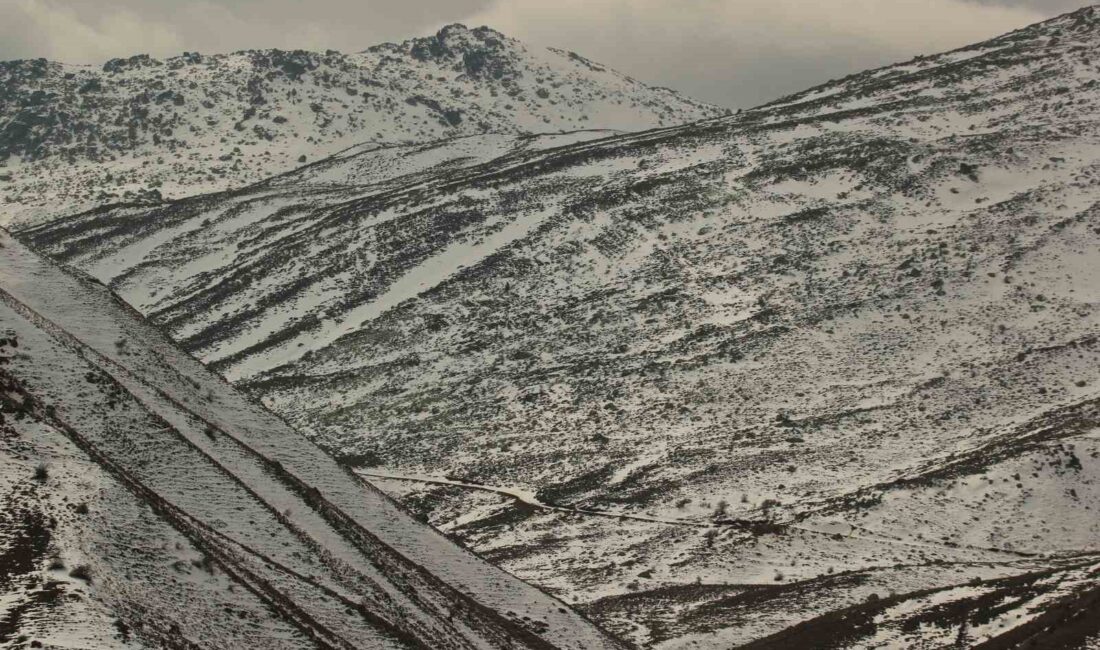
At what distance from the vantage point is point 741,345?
287 ft

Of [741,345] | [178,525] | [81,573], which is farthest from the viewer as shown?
[741,345]

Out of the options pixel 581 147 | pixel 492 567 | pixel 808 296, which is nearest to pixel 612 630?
pixel 492 567

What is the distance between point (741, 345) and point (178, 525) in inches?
2537

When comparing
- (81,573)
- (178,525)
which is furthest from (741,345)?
(81,573)

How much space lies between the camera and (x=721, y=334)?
3541 inches

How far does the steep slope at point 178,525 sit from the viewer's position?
23625mm

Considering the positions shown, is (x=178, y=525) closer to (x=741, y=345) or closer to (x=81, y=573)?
(x=81, y=573)

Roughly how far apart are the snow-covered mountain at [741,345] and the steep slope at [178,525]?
15016 mm

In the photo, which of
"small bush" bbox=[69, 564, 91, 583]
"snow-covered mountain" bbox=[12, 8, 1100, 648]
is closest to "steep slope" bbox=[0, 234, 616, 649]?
"small bush" bbox=[69, 564, 91, 583]

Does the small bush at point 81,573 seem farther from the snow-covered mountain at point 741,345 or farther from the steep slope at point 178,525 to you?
the snow-covered mountain at point 741,345

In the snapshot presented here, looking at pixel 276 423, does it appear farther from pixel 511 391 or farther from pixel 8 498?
pixel 511 391

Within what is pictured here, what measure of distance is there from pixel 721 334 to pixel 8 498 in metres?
70.3

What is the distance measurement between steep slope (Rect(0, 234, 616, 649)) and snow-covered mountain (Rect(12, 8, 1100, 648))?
15.0m

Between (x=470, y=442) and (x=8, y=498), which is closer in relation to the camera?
(x=8, y=498)
